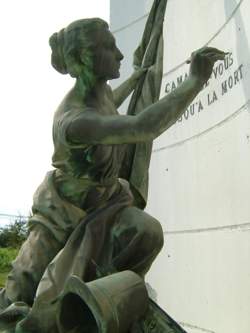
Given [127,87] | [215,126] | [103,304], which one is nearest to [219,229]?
[215,126]

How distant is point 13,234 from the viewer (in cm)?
2341

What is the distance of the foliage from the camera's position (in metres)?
22.4

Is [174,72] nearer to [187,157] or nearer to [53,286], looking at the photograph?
[187,157]

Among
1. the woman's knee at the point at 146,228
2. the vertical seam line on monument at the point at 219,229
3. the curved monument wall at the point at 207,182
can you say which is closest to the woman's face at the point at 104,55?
the woman's knee at the point at 146,228

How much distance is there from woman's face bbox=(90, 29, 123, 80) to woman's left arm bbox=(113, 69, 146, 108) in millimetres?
463

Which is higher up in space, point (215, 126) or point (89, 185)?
point (215, 126)

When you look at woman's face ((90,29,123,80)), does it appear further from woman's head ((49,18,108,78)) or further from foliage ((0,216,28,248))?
foliage ((0,216,28,248))

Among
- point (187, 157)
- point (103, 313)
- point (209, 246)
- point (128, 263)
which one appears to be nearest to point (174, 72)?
point (187, 157)

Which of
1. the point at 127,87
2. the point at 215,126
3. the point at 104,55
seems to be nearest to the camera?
the point at 104,55

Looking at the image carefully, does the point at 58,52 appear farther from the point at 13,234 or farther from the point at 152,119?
the point at 13,234

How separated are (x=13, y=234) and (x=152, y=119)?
2174 cm

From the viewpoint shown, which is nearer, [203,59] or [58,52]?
[203,59]

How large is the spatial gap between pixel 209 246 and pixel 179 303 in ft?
1.65

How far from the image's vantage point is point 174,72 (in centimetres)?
426
